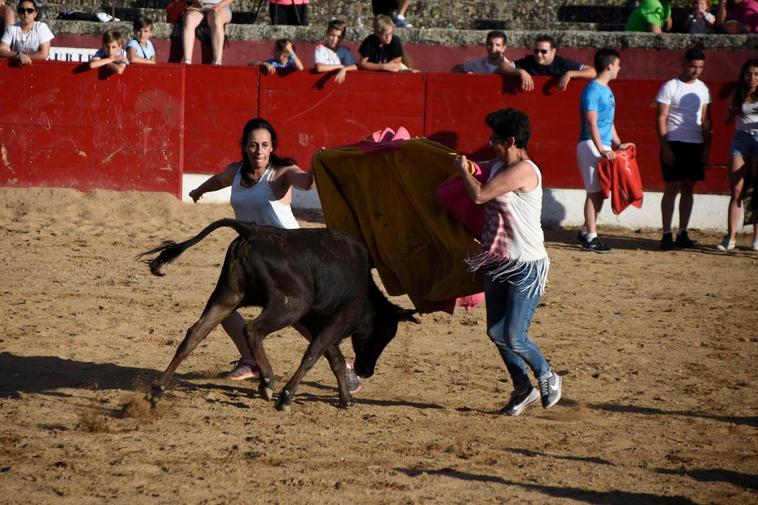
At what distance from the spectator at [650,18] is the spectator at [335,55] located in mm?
3644

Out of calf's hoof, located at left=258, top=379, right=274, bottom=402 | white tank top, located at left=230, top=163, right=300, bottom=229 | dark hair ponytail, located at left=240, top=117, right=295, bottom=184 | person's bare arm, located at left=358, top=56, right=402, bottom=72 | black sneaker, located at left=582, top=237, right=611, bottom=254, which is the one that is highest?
person's bare arm, located at left=358, top=56, right=402, bottom=72

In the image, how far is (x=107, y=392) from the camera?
201 inches

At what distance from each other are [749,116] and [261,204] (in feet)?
18.0

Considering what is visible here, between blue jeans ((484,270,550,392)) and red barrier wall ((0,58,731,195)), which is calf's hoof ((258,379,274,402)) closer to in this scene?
blue jeans ((484,270,550,392))

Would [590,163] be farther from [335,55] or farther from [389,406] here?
[389,406]

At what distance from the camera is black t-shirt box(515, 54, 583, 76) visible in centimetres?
1054

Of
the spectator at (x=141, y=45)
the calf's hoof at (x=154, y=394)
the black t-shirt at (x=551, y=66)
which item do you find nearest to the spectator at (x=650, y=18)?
the black t-shirt at (x=551, y=66)

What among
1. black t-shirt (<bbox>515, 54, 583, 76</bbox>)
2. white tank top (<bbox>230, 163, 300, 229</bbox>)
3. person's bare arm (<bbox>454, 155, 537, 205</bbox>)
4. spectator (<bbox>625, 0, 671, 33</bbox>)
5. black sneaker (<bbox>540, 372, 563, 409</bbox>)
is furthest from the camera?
spectator (<bbox>625, 0, 671, 33</bbox>)

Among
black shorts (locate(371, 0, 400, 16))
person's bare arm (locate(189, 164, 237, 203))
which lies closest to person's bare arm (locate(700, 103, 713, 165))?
black shorts (locate(371, 0, 400, 16))

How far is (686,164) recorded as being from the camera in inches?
373

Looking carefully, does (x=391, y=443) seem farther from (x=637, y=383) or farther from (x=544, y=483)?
(x=637, y=383)

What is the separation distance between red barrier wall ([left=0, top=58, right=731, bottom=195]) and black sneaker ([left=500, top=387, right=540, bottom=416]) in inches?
230

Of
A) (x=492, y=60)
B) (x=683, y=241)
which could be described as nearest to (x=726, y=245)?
(x=683, y=241)

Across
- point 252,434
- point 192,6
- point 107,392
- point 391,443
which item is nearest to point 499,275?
point 391,443
